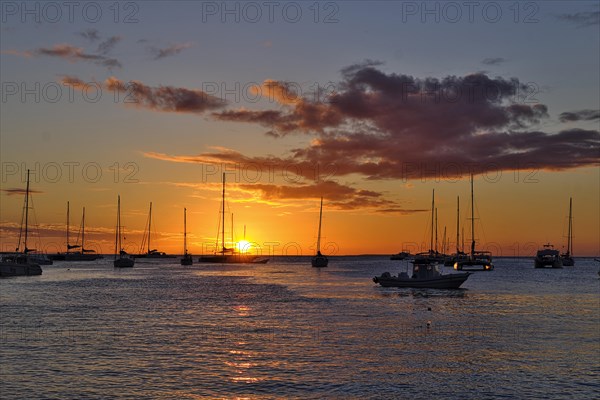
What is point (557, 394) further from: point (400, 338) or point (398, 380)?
point (400, 338)

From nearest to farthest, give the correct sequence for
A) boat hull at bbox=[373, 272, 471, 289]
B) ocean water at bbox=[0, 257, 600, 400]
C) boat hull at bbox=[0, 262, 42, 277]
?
ocean water at bbox=[0, 257, 600, 400] < boat hull at bbox=[373, 272, 471, 289] < boat hull at bbox=[0, 262, 42, 277]

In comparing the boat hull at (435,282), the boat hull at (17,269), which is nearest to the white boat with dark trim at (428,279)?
the boat hull at (435,282)

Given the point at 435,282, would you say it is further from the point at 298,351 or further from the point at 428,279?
the point at 298,351

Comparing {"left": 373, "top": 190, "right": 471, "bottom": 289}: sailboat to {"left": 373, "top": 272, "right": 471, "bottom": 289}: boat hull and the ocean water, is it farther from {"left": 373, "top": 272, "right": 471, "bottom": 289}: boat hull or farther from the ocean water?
the ocean water

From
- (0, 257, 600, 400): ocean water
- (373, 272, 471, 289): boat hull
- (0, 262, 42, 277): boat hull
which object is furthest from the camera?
(0, 262, 42, 277): boat hull

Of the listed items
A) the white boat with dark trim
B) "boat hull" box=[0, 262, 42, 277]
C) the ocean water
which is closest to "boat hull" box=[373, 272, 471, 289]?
the white boat with dark trim

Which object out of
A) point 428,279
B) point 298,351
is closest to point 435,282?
point 428,279

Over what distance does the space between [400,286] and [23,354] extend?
61204 mm

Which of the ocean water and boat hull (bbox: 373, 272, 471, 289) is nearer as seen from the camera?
the ocean water

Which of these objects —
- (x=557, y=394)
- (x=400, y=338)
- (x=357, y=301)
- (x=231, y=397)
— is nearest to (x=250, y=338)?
(x=400, y=338)

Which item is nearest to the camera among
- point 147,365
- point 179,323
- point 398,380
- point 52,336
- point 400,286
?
point 398,380

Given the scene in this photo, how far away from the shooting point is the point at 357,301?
236 feet

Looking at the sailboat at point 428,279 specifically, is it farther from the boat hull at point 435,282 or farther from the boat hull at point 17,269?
the boat hull at point 17,269

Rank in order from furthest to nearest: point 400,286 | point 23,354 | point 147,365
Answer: point 400,286 < point 23,354 < point 147,365
